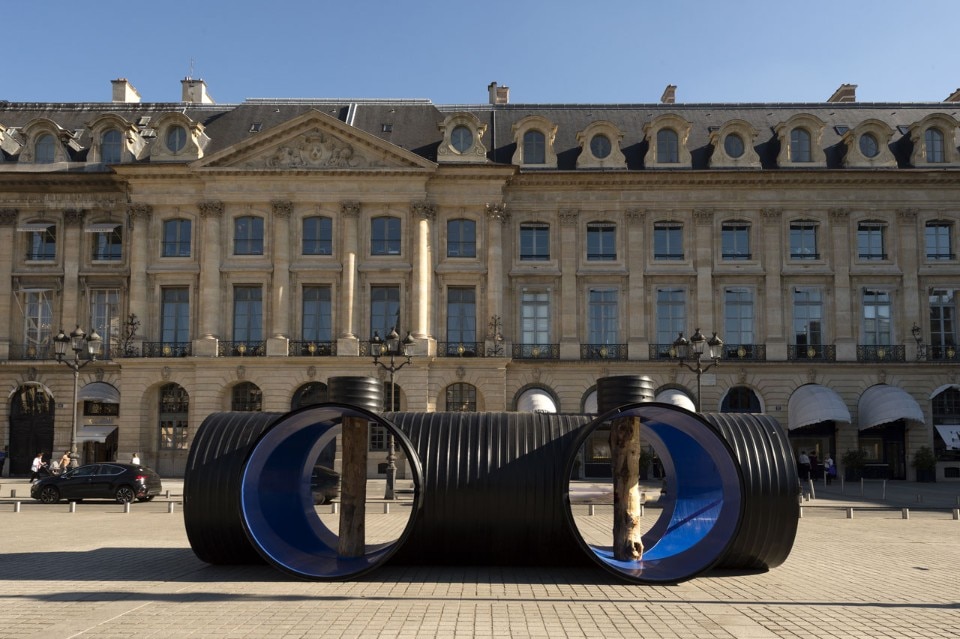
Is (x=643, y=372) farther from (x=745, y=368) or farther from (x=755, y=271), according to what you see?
(x=755, y=271)

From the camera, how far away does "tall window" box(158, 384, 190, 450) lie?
41125 mm

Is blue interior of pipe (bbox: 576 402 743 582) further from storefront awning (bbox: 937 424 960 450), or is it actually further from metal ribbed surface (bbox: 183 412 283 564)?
storefront awning (bbox: 937 424 960 450)

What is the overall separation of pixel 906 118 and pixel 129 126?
129 ft

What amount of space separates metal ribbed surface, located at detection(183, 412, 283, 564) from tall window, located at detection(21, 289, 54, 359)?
31.3 m

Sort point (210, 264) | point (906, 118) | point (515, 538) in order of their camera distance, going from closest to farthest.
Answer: point (515, 538)
point (210, 264)
point (906, 118)

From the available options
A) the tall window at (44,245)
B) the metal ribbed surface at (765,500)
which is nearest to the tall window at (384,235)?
the tall window at (44,245)

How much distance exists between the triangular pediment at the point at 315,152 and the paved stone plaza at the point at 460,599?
83.3ft

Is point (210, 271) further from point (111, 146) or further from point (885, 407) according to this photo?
point (885, 407)

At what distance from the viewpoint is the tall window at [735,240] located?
1662 inches

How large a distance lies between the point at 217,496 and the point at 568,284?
29129 mm

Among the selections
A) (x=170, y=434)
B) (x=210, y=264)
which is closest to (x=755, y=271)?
(x=210, y=264)

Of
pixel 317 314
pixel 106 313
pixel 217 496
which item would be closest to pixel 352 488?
pixel 217 496

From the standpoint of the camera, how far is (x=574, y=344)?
1634 inches

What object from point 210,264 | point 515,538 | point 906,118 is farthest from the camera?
point 906,118
